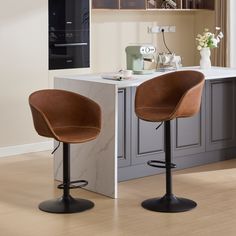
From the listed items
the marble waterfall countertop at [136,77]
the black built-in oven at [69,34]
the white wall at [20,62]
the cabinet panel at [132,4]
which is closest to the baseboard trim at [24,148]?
the white wall at [20,62]

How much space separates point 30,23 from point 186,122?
198 centimetres

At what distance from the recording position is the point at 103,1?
303 inches

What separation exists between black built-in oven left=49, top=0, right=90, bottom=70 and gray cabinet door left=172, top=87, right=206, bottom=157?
169cm

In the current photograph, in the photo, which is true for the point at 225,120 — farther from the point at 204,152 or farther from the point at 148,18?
the point at 148,18

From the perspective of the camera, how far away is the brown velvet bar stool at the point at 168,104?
4.89m

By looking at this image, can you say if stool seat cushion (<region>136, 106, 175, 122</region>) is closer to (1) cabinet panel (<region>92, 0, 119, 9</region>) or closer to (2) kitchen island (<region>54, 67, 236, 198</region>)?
(2) kitchen island (<region>54, 67, 236, 198</region>)

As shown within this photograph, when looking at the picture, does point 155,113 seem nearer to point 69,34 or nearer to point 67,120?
point 67,120

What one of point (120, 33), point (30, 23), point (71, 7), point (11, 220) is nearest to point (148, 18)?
point (120, 33)

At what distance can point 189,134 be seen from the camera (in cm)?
622

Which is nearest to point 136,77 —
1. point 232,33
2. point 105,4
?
point 105,4

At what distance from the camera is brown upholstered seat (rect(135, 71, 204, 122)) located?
16.5ft

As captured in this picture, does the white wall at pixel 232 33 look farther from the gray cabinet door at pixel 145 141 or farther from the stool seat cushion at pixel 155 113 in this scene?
the stool seat cushion at pixel 155 113

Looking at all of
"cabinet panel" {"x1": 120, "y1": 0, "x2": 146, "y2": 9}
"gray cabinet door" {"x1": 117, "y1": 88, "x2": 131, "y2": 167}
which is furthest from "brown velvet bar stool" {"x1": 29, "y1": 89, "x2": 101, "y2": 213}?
"cabinet panel" {"x1": 120, "y1": 0, "x2": 146, "y2": 9}

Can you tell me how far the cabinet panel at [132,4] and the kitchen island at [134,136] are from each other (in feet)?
6.52
